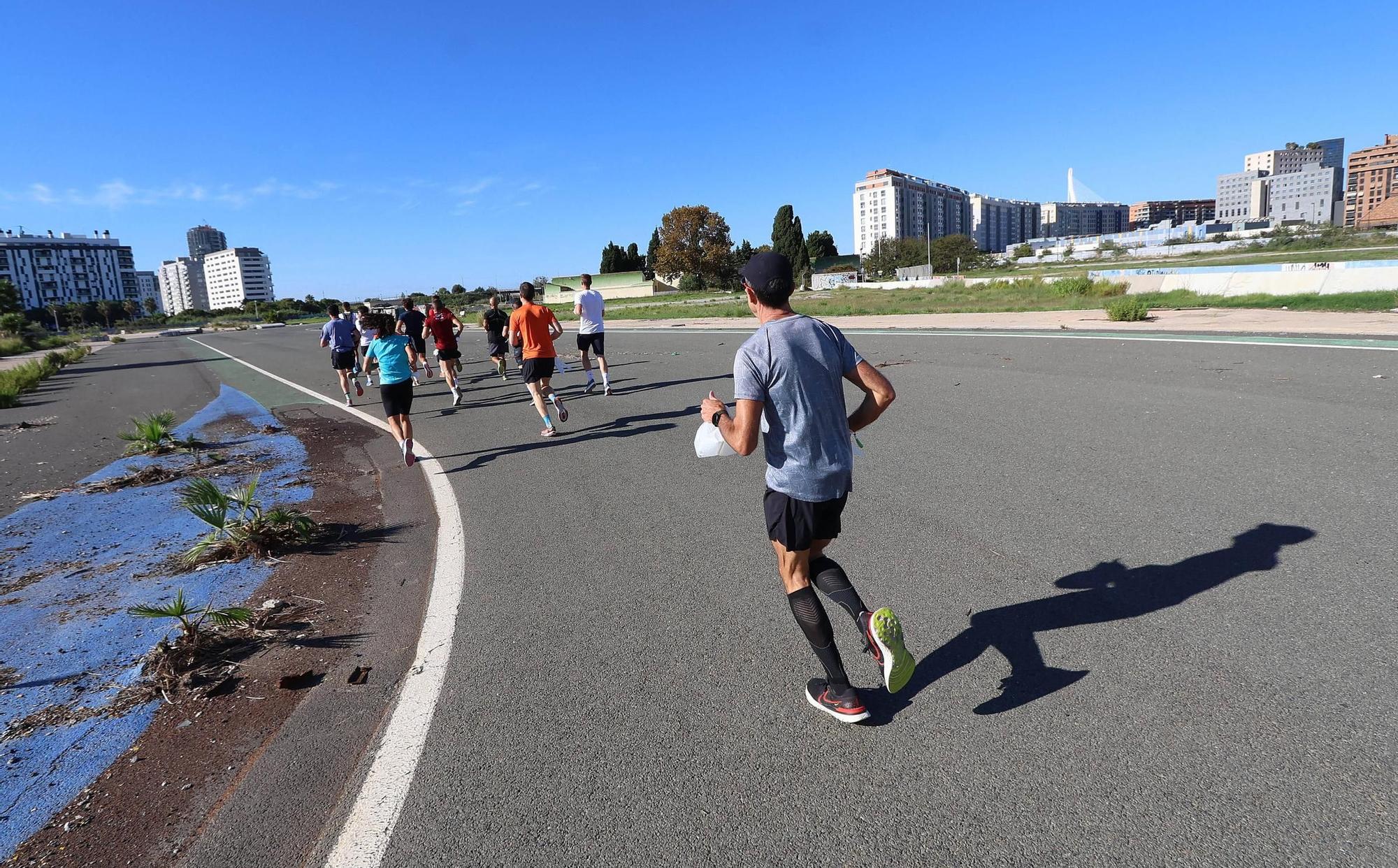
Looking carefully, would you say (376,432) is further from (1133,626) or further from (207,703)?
(1133,626)

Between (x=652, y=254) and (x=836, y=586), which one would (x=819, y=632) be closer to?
(x=836, y=586)

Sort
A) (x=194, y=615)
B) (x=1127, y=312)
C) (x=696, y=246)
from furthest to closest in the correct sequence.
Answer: (x=696, y=246)
(x=1127, y=312)
(x=194, y=615)

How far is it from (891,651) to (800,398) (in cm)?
104

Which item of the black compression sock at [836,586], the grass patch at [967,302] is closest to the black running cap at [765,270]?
the black compression sock at [836,586]

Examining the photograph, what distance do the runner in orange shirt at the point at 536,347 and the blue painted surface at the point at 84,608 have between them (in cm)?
286

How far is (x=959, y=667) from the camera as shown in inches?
138

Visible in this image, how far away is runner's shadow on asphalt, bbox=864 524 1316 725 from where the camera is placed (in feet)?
10.9

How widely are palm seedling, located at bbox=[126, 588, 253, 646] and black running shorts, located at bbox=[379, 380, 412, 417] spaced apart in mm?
4016

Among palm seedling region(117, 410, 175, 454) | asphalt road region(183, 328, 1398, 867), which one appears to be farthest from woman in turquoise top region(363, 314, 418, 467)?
palm seedling region(117, 410, 175, 454)

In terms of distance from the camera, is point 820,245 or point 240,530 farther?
point 820,245

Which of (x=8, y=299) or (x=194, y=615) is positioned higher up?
(x=8, y=299)

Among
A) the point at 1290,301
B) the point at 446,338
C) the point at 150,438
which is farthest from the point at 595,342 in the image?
the point at 1290,301

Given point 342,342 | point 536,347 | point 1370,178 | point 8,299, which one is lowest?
point 536,347

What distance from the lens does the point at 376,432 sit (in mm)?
11500
